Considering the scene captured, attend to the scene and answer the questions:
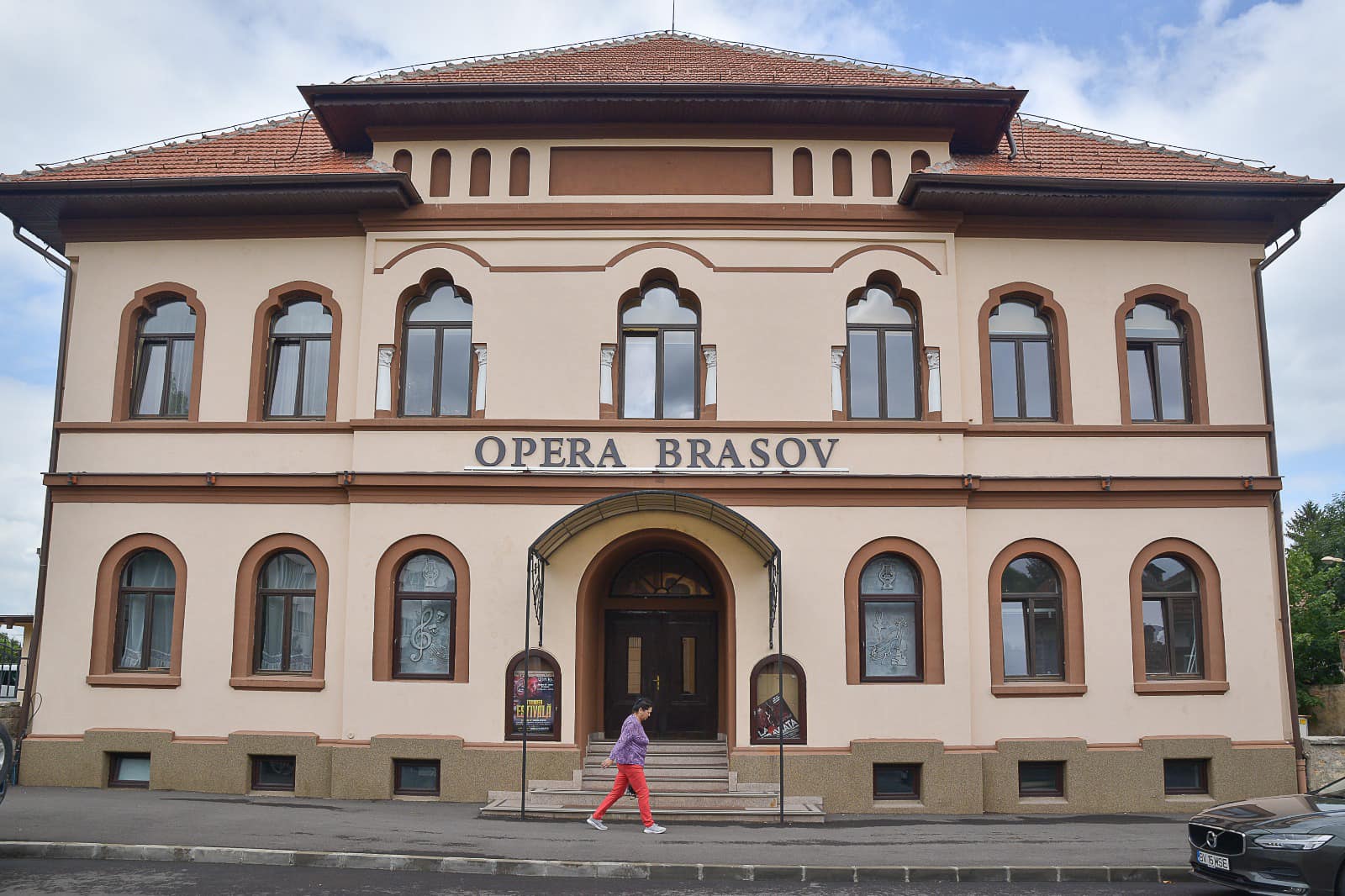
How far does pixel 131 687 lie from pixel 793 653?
981 cm

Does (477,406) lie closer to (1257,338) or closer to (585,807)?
(585,807)

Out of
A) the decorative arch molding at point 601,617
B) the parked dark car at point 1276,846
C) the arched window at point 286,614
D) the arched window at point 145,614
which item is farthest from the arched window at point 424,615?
the parked dark car at point 1276,846

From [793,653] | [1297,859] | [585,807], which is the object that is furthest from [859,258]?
[1297,859]

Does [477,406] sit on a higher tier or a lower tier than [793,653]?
higher

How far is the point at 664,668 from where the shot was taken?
54.1ft

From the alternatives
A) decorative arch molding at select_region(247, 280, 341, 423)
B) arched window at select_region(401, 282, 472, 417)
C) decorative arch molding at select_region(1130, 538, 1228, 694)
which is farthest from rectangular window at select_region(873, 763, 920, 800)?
decorative arch molding at select_region(247, 280, 341, 423)

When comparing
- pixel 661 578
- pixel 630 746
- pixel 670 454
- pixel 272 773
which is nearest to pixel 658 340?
pixel 670 454

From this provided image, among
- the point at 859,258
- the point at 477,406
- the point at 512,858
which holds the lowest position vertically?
the point at 512,858

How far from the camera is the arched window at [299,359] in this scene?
53.7 feet

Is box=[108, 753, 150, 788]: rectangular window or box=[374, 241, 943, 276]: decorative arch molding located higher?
box=[374, 241, 943, 276]: decorative arch molding

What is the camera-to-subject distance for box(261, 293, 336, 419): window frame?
16.3 metres

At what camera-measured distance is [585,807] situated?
45.2 feet

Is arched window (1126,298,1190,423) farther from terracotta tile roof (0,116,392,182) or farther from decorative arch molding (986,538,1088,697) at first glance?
terracotta tile roof (0,116,392,182)

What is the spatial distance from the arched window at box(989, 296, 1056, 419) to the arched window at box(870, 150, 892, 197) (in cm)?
258
